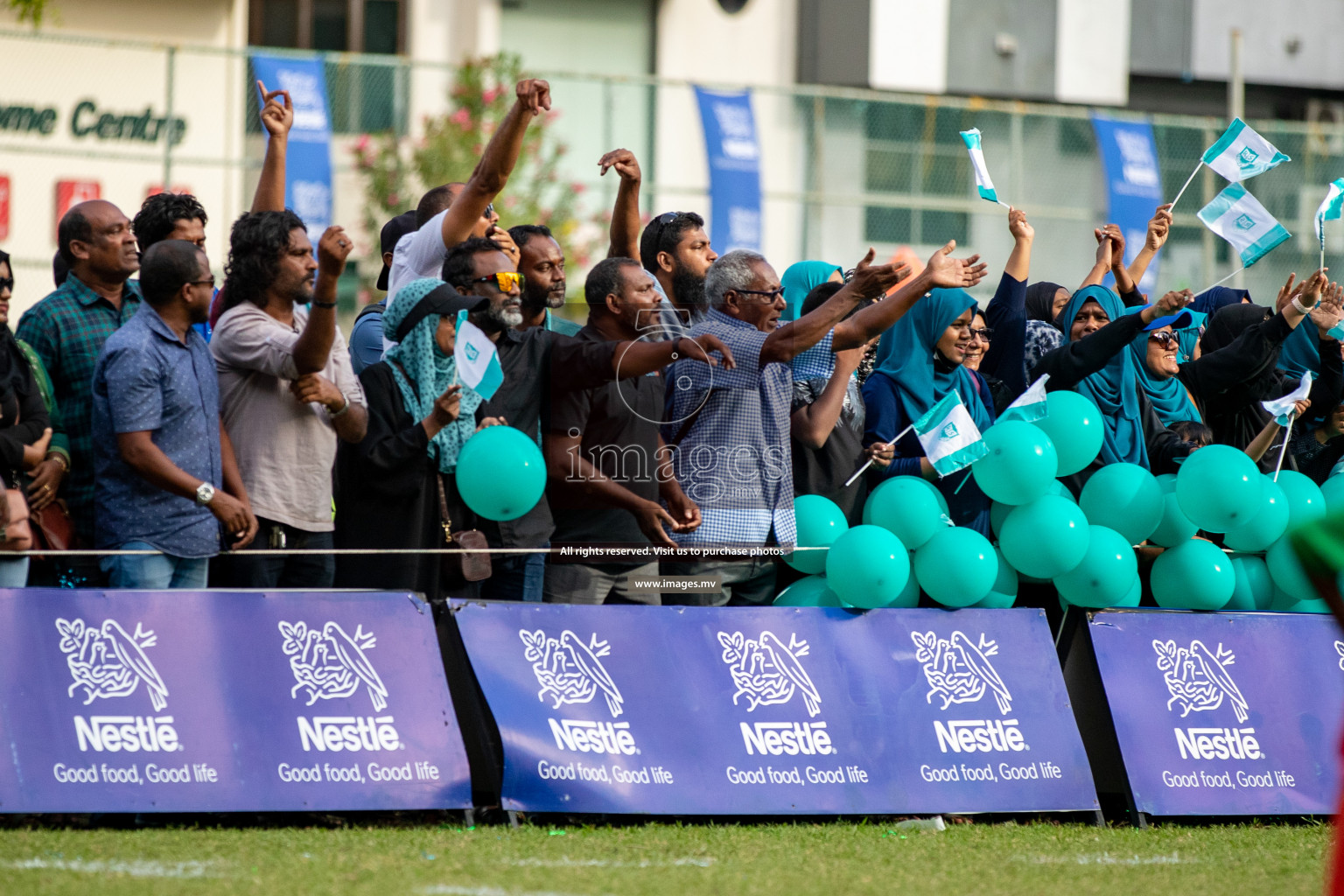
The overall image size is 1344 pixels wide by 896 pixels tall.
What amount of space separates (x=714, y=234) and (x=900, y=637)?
12175 mm

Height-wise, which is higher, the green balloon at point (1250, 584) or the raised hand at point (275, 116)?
the raised hand at point (275, 116)

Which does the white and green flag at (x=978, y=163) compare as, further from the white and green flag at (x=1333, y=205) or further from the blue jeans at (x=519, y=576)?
the blue jeans at (x=519, y=576)

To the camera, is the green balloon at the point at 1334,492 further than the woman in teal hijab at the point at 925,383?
Yes

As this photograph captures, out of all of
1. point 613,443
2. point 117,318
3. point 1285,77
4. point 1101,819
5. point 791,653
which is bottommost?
point 1101,819

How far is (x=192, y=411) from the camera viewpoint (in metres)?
6.02

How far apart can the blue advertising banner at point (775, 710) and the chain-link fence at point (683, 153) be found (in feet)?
33.6

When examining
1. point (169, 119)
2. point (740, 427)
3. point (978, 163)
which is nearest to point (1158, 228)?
point (978, 163)

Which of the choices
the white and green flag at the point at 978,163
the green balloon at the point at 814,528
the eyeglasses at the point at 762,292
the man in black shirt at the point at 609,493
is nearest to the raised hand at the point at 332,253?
the man in black shirt at the point at 609,493

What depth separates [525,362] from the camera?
6.64 metres

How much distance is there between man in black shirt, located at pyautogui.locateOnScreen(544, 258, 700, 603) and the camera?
6.61 m

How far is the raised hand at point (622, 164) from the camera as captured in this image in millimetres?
7695

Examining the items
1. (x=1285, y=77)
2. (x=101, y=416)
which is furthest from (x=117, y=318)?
(x=1285, y=77)

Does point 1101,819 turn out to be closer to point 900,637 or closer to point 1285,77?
point 900,637

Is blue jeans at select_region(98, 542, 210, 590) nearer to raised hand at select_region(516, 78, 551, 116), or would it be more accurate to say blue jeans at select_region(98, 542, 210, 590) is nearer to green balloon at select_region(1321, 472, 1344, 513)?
raised hand at select_region(516, 78, 551, 116)
